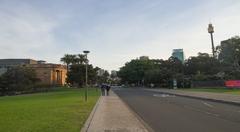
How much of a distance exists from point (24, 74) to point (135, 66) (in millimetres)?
53703

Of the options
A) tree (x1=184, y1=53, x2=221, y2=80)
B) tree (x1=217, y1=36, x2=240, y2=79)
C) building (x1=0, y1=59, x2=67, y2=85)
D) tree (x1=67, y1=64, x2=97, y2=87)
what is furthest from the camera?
building (x1=0, y1=59, x2=67, y2=85)

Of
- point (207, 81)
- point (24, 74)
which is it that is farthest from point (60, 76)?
point (207, 81)

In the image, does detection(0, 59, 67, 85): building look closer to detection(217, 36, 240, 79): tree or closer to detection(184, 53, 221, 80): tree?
detection(184, 53, 221, 80): tree

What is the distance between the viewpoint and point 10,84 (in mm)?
99562

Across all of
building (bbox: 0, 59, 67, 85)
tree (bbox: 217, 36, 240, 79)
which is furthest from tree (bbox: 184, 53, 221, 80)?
building (bbox: 0, 59, 67, 85)

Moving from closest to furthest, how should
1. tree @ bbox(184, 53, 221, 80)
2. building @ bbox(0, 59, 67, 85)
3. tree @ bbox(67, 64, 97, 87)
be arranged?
1. tree @ bbox(184, 53, 221, 80)
2. tree @ bbox(67, 64, 97, 87)
3. building @ bbox(0, 59, 67, 85)

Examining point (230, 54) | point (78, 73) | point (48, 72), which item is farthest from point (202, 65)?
point (48, 72)

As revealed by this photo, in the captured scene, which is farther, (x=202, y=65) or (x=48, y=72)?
(x=48, y=72)

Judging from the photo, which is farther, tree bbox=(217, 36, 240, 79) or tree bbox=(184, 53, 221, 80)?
tree bbox=(184, 53, 221, 80)

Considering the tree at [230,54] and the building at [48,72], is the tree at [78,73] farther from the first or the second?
the tree at [230,54]

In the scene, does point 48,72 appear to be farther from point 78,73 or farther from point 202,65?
point 202,65

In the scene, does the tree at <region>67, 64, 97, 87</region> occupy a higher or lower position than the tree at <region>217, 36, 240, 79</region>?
lower

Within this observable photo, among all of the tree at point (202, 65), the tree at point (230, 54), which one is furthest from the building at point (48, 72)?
the tree at point (230, 54)

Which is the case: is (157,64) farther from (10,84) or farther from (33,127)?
(33,127)
